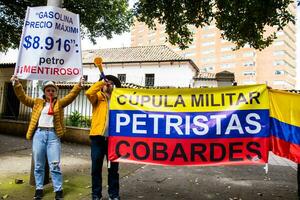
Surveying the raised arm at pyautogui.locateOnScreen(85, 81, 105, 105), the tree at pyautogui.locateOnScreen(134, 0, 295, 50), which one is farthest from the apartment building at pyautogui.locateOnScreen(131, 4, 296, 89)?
the raised arm at pyautogui.locateOnScreen(85, 81, 105, 105)

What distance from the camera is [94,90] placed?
5297mm

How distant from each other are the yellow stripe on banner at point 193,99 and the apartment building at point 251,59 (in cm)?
9028

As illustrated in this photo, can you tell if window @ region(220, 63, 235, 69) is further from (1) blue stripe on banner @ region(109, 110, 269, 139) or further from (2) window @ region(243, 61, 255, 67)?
(1) blue stripe on banner @ region(109, 110, 269, 139)

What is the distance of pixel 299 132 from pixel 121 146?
2.87 meters

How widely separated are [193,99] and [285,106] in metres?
1.48

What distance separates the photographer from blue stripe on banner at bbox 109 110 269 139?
5.24m

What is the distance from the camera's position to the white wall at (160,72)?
38.2 m

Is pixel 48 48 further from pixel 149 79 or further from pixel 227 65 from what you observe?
pixel 227 65

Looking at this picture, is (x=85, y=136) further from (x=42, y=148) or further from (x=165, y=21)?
(x=42, y=148)

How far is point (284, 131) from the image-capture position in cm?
529

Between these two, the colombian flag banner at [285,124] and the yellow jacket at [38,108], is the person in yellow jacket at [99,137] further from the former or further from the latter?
the colombian flag banner at [285,124]

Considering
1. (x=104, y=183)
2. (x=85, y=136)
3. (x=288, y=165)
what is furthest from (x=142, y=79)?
(x=104, y=183)

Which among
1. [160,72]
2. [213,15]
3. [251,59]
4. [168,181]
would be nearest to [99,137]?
[168,181]

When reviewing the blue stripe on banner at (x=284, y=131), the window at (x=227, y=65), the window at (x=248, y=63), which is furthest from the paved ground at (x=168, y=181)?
the window at (x=227, y=65)
